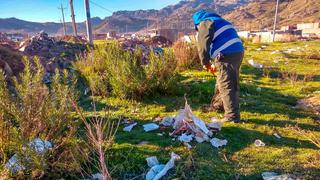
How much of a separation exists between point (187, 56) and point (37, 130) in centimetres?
625

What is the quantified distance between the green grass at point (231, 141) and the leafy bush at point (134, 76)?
189 millimetres

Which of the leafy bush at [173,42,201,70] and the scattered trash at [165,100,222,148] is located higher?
the leafy bush at [173,42,201,70]

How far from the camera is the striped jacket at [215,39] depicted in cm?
465

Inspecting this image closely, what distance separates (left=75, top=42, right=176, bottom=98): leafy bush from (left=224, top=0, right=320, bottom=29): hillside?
8038 centimetres

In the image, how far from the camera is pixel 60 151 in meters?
3.42

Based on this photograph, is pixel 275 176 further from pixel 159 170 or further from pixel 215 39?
pixel 215 39

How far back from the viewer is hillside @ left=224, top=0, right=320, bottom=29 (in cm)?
9181

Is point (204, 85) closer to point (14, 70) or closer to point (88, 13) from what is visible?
point (14, 70)

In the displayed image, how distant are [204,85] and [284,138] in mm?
2602

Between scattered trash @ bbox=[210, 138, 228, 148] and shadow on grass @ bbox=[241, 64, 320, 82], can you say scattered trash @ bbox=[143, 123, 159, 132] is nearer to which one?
scattered trash @ bbox=[210, 138, 228, 148]

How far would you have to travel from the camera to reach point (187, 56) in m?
9.07

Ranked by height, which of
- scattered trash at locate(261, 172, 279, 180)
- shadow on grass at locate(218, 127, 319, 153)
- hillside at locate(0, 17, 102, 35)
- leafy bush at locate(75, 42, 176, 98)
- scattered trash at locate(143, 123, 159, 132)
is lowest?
scattered trash at locate(261, 172, 279, 180)

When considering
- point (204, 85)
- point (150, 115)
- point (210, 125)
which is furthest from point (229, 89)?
point (204, 85)

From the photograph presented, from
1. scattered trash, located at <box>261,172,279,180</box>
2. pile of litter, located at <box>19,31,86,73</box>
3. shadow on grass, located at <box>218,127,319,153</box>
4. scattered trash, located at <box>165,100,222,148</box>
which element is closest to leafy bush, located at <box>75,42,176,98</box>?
scattered trash, located at <box>165,100,222,148</box>
